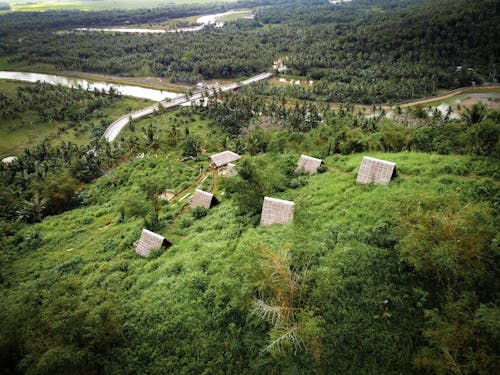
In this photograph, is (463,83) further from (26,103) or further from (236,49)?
(26,103)

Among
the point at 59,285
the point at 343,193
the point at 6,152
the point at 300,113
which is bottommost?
the point at 6,152

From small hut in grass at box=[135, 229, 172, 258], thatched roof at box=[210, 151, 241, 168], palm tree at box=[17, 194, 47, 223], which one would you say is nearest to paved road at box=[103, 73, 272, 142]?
palm tree at box=[17, 194, 47, 223]

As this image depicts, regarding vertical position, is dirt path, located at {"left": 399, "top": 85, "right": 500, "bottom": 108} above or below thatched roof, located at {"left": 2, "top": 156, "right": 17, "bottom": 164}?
above

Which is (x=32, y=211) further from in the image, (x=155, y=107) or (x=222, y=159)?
(x=155, y=107)

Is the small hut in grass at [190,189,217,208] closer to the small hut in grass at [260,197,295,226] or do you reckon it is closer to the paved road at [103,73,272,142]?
the small hut in grass at [260,197,295,226]

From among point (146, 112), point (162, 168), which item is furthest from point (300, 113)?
point (146, 112)

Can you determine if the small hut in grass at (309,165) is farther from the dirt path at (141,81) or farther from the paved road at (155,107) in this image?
the dirt path at (141,81)
